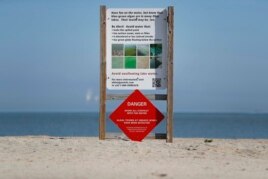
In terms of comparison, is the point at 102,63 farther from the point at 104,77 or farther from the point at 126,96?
the point at 126,96

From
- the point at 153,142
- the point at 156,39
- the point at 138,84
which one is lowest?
the point at 153,142

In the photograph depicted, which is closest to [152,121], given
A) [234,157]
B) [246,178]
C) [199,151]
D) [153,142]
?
[153,142]

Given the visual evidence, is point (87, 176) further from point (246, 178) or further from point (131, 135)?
point (131, 135)

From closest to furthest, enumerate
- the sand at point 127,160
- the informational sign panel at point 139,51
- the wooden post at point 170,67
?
the sand at point 127,160 → the wooden post at point 170,67 → the informational sign panel at point 139,51

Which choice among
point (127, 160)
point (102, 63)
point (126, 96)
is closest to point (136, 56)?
point (102, 63)

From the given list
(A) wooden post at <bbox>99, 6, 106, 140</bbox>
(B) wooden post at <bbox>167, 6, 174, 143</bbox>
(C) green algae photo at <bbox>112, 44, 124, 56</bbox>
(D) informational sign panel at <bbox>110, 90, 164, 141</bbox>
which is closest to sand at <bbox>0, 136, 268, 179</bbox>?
(D) informational sign panel at <bbox>110, 90, 164, 141</bbox>

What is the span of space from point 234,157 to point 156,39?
13.3ft

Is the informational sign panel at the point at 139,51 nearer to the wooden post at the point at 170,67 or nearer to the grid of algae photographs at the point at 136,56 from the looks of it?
the grid of algae photographs at the point at 136,56

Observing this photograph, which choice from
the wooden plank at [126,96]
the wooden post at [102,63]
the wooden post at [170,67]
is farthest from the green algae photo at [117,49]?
the wooden post at [170,67]

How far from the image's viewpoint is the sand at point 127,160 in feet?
37.0

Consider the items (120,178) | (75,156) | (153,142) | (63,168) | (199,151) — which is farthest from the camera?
(153,142)

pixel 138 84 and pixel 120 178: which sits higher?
pixel 138 84

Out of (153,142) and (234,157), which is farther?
(153,142)

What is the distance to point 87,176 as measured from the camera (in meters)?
11.0
